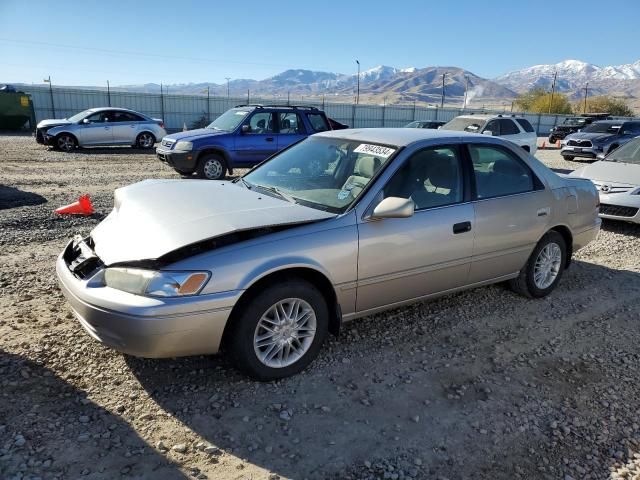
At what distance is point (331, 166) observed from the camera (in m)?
4.25

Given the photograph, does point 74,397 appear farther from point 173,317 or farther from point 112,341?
point 173,317

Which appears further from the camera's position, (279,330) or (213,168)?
(213,168)

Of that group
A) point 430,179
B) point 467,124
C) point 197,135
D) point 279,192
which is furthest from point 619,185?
point 197,135

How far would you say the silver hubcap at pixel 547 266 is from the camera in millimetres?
5055

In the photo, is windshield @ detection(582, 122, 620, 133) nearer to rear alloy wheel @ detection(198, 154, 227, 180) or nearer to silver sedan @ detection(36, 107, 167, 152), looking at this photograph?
rear alloy wheel @ detection(198, 154, 227, 180)

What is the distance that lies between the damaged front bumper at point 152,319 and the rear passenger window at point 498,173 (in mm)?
2499

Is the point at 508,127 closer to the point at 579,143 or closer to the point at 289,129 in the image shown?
the point at 579,143

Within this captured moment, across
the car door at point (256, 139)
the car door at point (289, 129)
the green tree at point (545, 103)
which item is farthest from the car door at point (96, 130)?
the green tree at point (545, 103)

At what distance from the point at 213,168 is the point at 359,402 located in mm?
9107

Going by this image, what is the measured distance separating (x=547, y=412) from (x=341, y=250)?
1.69 meters

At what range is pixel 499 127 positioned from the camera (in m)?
15.1

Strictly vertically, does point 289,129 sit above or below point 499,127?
below

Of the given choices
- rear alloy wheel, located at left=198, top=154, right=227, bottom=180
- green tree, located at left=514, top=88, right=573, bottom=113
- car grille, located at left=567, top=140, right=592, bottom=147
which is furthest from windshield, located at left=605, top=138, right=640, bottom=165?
green tree, located at left=514, top=88, right=573, bottom=113

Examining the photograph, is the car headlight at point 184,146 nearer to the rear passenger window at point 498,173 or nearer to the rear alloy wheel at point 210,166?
the rear alloy wheel at point 210,166
